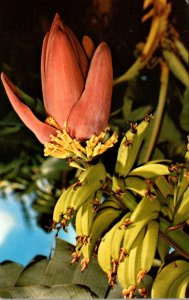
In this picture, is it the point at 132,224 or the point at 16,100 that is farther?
the point at 16,100

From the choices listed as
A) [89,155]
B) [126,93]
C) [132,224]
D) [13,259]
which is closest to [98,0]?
[126,93]

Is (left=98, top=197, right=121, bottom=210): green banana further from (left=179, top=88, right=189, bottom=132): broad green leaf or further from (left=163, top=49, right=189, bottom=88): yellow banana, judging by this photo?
(left=163, top=49, right=189, bottom=88): yellow banana

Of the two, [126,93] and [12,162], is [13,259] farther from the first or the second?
[126,93]

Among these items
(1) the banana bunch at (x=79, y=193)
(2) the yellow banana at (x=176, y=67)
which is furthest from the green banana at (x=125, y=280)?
(2) the yellow banana at (x=176, y=67)

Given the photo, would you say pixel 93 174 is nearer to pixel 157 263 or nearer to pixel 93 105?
pixel 93 105

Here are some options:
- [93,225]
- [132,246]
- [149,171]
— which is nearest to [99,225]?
[93,225]

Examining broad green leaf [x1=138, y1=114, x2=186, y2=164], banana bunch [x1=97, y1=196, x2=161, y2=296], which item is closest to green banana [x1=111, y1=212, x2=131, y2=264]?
A: banana bunch [x1=97, y1=196, x2=161, y2=296]

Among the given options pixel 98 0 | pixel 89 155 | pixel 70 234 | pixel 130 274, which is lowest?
pixel 130 274
